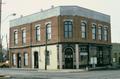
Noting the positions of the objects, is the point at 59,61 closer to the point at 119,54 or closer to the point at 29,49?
the point at 29,49

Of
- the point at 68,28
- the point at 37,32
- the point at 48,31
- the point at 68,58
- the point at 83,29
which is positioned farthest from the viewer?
the point at 37,32

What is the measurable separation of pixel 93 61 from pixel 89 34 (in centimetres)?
570

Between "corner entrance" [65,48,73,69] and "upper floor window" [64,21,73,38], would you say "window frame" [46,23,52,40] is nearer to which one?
"upper floor window" [64,21,73,38]

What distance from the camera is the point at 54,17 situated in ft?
196

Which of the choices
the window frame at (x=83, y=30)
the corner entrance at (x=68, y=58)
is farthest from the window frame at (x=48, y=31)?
the window frame at (x=83, y=30)

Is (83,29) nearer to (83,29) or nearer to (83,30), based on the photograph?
(83,29)

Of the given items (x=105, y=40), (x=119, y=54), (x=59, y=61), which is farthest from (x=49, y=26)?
(x=119, y=54)

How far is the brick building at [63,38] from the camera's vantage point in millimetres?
58469

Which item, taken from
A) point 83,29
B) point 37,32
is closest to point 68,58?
point 83,29

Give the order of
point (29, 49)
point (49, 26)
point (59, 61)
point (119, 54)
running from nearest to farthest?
point (59, 61) < point (49, 26) < point (29, 49) < point (119, 54)

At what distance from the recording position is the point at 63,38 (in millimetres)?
58531

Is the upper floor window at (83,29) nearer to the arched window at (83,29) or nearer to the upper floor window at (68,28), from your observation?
the arched window at (83,29)

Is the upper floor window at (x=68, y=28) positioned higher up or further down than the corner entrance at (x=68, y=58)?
higher up

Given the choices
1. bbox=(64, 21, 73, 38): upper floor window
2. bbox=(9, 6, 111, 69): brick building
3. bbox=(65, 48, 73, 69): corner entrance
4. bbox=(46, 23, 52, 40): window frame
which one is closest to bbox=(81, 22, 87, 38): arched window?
bbox=(9, 6, 111, 69): brick building
